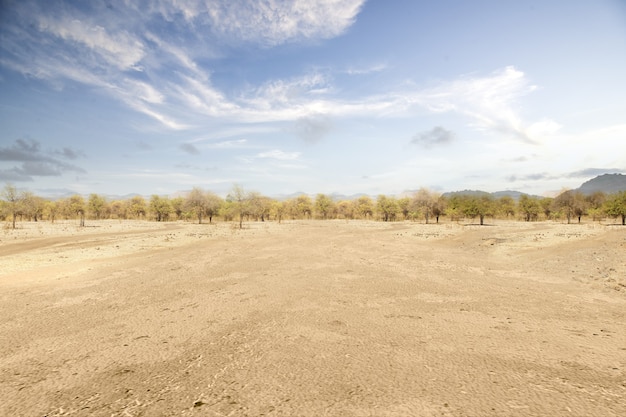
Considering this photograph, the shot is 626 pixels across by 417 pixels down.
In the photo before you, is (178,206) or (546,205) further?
(178,206)

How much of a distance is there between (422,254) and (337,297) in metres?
14.6

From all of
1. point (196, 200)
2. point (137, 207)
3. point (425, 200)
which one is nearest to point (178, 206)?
point (137, 207)

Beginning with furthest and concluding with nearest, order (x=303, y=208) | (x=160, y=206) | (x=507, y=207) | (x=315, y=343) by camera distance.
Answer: (x=303, y=208) → (x=160, y=206) → (x=507, y=207) → (x=315, y=343)

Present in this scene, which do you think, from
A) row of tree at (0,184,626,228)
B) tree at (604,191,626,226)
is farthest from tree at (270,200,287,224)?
tree at (604,191,626,226)

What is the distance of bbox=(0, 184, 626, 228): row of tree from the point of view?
229ft

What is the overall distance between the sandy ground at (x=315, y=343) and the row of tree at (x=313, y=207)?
54598mm

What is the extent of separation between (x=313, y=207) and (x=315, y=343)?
384ft

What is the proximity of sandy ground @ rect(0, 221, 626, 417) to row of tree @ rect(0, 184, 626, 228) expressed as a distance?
5460 cm

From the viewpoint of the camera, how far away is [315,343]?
7934mm

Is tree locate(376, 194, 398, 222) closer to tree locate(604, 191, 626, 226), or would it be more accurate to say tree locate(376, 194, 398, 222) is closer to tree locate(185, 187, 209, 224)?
tree locate(604, 191, 626, 226)

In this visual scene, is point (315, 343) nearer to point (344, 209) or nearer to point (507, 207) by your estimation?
point (507, 207)

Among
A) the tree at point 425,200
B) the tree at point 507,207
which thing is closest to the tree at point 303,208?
the tree at point 425,200

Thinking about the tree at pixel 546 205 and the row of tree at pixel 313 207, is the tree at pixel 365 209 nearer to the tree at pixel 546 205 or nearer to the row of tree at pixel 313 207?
the row of tree at pixel 313 207

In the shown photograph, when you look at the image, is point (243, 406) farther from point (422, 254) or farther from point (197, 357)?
point (422, 254)
